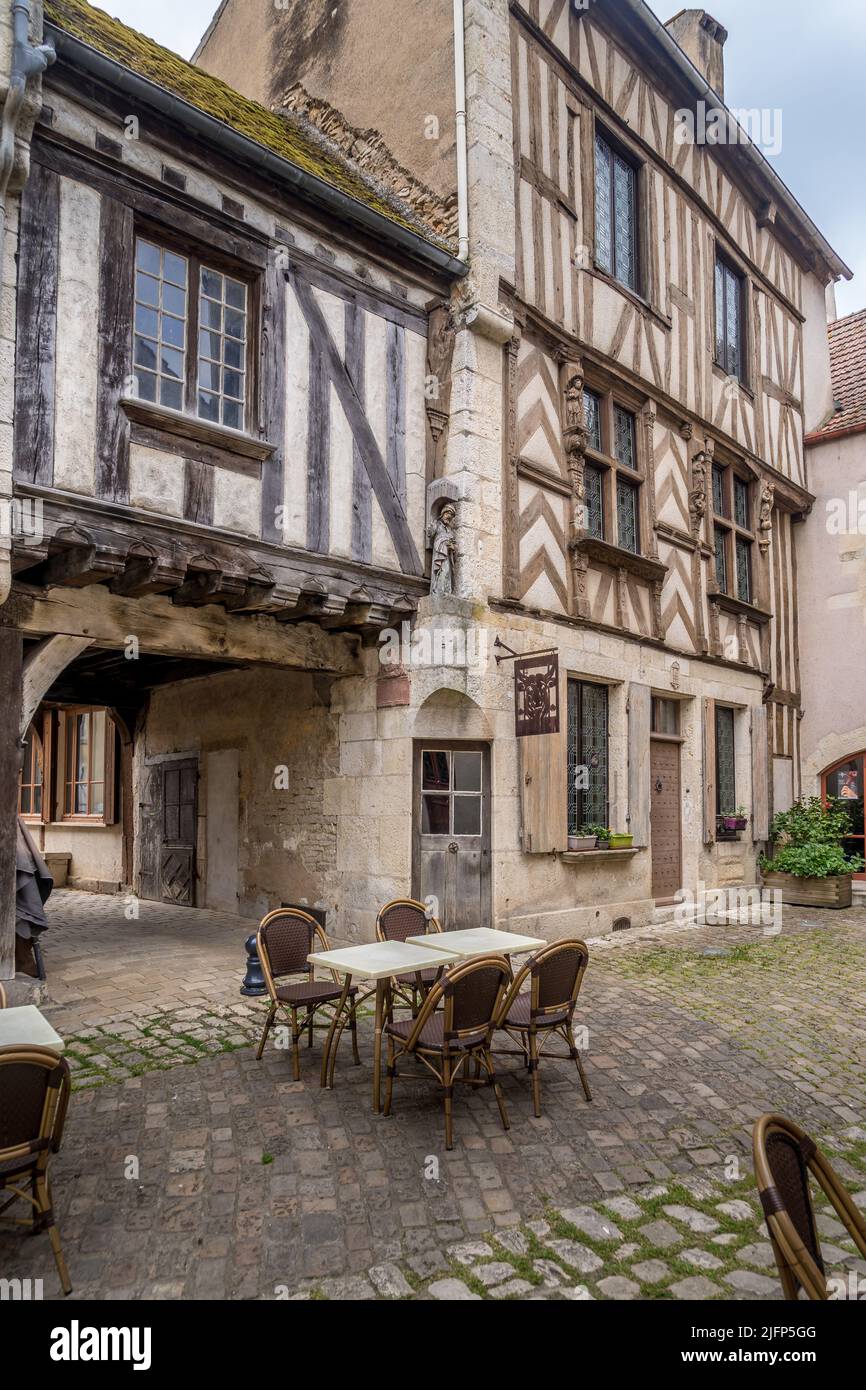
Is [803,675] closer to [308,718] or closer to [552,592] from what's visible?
[552,592]

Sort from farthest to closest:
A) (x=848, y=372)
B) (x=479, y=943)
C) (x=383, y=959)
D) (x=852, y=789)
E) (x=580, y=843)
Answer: (x=848, y=372)
(x=852, y=789)
(x=580, y=843)
(x=479, y=943)
(x=383, y=959)

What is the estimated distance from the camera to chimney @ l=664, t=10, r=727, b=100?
10797 mm

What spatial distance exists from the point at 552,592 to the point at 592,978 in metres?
3.27

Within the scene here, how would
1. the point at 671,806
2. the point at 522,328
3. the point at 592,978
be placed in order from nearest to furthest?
the point at 592,978 → the point at 522,328 → the point at 671,806

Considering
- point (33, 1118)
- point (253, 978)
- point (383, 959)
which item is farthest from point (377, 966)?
point (253, 978)

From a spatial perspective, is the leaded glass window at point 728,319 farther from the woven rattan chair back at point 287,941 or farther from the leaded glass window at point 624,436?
the woven rattan chair back at point 287,941

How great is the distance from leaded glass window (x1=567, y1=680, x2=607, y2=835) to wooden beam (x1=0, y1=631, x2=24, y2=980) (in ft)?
14.9

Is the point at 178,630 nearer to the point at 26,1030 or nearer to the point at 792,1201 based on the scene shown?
the point at 26,1030

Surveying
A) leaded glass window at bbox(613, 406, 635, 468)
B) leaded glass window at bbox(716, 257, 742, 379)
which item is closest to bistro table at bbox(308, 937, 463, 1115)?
leaded glass window at bbox(613, 406, 635, 468)

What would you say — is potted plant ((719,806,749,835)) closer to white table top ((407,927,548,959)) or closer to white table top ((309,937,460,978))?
white table top ((407,927,548,959))

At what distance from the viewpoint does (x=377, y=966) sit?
3.79 metres

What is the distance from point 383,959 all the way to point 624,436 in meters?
6.71
